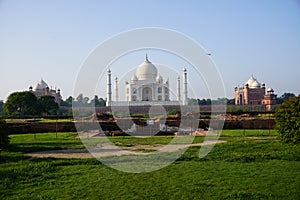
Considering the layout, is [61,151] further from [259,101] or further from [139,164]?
[259,101]

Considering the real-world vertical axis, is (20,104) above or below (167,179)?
above

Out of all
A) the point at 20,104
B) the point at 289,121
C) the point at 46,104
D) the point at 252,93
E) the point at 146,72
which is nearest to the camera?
the point at 289,121

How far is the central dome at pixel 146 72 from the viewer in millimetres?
44500

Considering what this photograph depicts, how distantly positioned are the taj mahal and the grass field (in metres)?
33.7

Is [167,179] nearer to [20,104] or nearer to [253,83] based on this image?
[20,104]

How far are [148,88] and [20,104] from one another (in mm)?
21091

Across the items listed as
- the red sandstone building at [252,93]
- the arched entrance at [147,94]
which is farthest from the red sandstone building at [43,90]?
the red sandstone building at [252,93]

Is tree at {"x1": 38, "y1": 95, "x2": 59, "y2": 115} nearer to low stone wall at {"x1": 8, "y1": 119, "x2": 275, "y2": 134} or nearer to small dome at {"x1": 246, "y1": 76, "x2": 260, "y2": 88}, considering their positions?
low stone wall at {"x1": 8, "y1": 119, "x2": 275, "y2": 134}

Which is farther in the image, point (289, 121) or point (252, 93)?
point (252, 93)

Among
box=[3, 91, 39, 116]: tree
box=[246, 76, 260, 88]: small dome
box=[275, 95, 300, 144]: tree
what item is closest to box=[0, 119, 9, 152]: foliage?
box=[275, 95, 300, 144]: tree

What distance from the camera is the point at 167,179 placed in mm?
5402

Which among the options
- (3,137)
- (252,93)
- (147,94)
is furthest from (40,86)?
(3,137)

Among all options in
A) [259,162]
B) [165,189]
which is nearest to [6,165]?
[165,189]

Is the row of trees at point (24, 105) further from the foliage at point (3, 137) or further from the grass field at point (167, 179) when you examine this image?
the grass field at point (167, 179)
